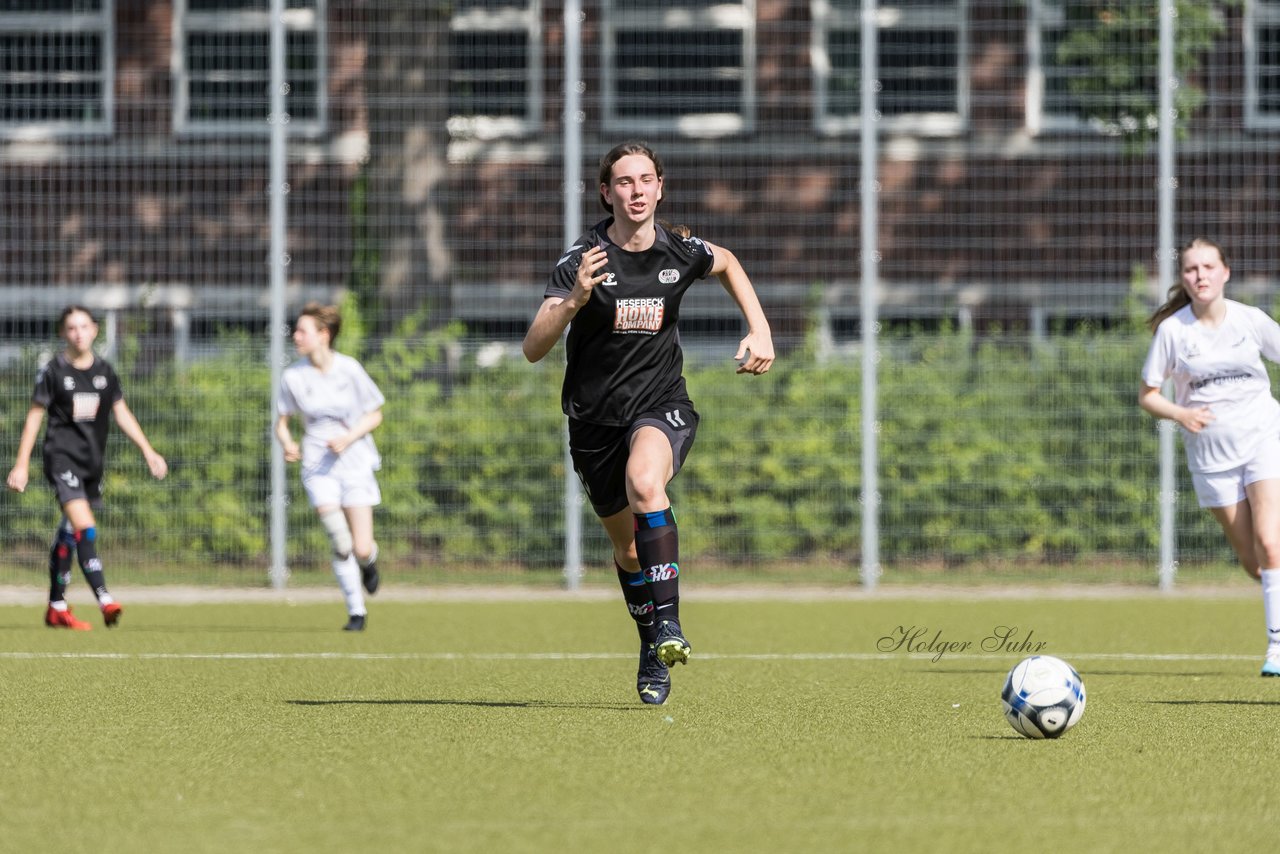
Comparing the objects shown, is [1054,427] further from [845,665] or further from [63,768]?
[63,768]

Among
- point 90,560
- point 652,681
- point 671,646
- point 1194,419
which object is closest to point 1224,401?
point 1194,419

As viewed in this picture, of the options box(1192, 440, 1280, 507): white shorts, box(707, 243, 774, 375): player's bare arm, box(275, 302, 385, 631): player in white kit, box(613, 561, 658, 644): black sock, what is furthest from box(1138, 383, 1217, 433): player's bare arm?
box(275, 302, 385, 631): player in white kit

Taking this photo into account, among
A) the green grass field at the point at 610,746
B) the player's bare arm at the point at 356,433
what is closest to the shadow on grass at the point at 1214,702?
the green grass field at the point at 610,746

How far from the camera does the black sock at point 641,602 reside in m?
7.57

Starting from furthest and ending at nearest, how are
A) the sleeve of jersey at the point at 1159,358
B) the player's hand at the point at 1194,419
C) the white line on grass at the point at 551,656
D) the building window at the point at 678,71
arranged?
the building window at the point at 678,71 → the white line on grass at the point at 551,656 → the sleeve of jersey at the point at 1159,358 → the player's hand at the point at 1194,419

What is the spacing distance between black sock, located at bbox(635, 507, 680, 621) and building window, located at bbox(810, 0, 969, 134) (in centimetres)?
921

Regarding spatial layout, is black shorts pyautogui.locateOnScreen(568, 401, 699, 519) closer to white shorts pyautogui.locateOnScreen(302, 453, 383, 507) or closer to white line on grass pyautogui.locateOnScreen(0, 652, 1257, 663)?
white line on grass pyautogui.locateOnScreen(0, 652, 1257, 663)

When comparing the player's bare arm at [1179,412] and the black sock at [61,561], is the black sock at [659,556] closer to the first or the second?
the player's bare arm at [1179,412]

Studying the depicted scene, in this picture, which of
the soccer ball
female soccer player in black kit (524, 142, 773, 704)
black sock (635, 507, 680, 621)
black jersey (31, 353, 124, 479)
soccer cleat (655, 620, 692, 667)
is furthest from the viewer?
black jersey (31, 353, 124, 479)

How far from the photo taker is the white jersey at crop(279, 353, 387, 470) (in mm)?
11805

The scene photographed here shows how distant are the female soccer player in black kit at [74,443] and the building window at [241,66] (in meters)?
4.11

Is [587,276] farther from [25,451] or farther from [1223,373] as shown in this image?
[25,451]

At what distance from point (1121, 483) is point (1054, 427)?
0.65 metres
